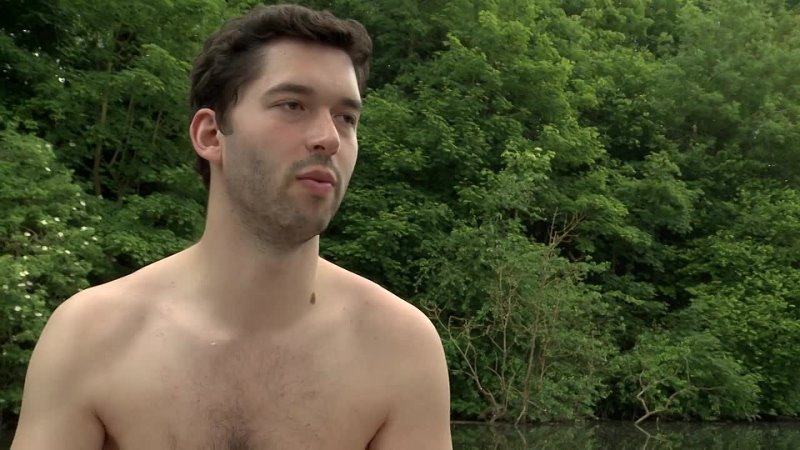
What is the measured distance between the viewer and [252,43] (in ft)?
5.08

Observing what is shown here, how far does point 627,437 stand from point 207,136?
54.4ft

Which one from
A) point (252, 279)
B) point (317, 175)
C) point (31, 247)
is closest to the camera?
point (317, 175)

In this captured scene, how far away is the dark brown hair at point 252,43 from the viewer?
1.52 m

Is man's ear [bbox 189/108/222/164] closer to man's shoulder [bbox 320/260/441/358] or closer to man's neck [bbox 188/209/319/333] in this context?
man's neck [bbox 188/209/319/333]

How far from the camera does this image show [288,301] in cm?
160

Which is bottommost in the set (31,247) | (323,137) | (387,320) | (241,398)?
(31,247)

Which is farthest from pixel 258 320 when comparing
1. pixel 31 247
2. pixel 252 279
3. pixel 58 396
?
pixel 31 247

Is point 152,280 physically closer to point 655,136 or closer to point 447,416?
point 447,416

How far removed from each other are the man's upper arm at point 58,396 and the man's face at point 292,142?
0.30m

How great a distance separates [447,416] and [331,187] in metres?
0.41

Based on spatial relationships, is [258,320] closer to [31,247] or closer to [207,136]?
[207,136]

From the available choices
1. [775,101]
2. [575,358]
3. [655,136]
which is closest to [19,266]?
[575,358]

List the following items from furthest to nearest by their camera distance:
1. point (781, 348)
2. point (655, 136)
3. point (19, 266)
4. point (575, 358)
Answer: point (655, 136) → point (781, 348) → point (575, 358) → point (19, 266)

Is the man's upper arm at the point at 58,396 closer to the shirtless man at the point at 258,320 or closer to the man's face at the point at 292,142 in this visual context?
the shirtless man at the point at 258,320
